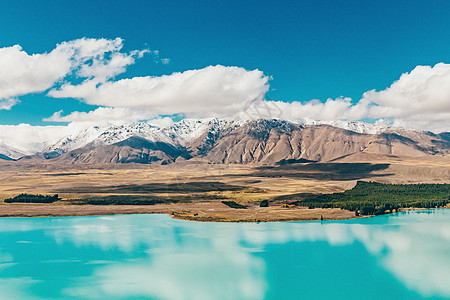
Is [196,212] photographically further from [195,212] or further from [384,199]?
[384,199]

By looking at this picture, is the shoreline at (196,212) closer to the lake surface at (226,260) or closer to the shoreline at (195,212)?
the shoreline at (195,212)

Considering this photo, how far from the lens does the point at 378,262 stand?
5294 cm

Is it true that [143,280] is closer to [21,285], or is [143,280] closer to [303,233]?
[21,285]

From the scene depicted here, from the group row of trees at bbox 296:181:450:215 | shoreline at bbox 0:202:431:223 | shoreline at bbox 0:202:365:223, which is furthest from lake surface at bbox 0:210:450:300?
row of trees at bbox 296:181:450:215

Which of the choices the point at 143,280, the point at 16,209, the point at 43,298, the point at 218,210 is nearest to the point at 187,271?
the point at 143,280

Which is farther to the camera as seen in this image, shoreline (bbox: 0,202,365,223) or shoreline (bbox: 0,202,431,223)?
shoreline (bbox: 0,202,365,223)

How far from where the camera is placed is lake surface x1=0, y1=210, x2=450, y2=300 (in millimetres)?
41812

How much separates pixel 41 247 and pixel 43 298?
24.5m

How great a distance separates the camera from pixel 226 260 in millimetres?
53375

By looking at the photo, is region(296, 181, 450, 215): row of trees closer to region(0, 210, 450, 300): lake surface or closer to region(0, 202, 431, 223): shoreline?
region(0, 202, 431, 223): shoreline

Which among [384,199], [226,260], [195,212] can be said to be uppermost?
[384,199]

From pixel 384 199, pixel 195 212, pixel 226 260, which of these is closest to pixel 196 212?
pixel 195 212

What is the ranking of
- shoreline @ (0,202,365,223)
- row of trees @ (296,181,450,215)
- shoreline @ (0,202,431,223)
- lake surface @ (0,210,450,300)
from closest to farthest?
lake surface @ (0,210,450,300) < shoreline @ (0,202,431,223) < shoreline @ (0,202,365,223) < row of trees @ (296,181,450,215)

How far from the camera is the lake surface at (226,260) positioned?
4181cm
